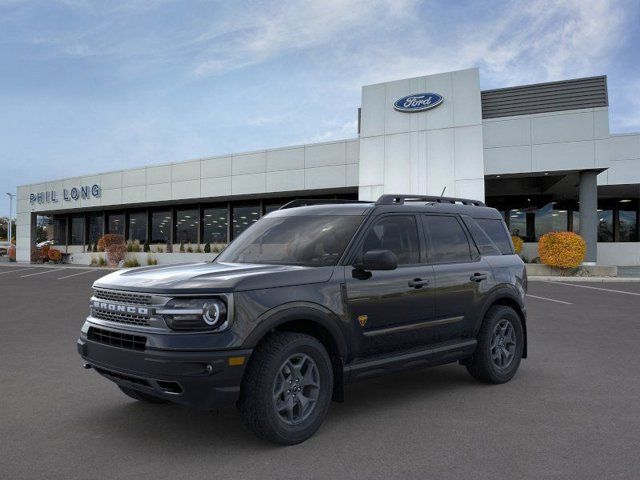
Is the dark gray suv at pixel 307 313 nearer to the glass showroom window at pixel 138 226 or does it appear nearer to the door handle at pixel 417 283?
the door handle at pixel 417 283

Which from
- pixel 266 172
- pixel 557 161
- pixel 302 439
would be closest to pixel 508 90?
pixel 557 161

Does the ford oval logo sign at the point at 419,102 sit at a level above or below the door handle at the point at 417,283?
above

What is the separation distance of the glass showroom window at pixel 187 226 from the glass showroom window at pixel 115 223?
6.63 metres

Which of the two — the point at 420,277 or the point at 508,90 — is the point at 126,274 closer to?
the point at 420,277

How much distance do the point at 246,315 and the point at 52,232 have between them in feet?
177

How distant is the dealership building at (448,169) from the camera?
81.0 feet

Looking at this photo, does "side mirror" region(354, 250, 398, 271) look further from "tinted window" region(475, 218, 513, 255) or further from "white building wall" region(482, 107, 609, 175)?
"white building wall" region(482, 107, 609, 175)

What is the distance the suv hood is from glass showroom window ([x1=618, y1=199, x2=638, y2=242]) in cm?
3453

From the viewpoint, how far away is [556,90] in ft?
81.2

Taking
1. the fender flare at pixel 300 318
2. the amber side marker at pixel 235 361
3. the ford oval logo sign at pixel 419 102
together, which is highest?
the ford oval logo sign at pixel 419 102

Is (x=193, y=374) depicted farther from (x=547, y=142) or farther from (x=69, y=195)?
(x=69, y=195)

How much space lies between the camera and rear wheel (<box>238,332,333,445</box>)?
3965mm

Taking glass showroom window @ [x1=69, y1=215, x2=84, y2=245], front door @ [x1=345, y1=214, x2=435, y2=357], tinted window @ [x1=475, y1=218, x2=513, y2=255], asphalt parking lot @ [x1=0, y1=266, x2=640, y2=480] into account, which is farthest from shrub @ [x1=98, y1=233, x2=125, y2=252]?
front door @ [x1=345, y1=214, x2=435, y2=357]

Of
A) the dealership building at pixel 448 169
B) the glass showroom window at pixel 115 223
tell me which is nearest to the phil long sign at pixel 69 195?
the dealership building at pixel 448 169
